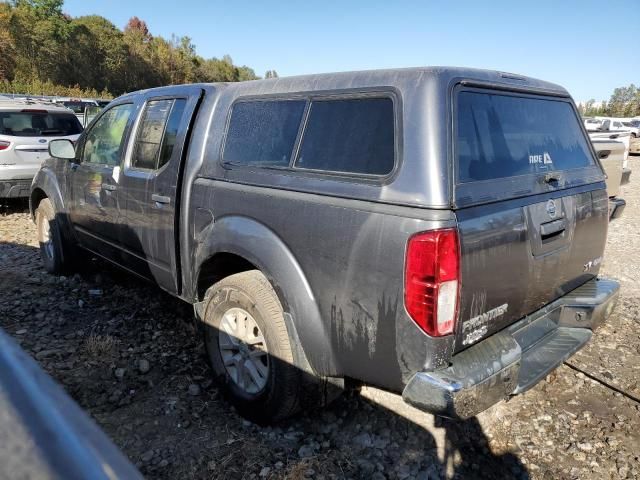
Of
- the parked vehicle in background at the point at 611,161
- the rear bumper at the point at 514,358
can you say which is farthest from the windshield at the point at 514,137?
the parked vehicle in background at the point at 611,161

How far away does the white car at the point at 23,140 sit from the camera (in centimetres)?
710

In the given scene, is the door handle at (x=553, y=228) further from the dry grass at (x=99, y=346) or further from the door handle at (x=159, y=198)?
the dry grass at (x=99, y=346)

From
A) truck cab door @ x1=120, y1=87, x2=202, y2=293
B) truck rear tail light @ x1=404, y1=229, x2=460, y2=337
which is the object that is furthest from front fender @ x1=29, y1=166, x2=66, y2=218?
truck rear tail light @ x1=404, y1=229, x2=460, y2=337

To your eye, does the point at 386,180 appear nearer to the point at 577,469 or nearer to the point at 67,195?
the point at 577,469

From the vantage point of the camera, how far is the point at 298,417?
9.43 feet

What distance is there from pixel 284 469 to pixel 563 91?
283 centimetres

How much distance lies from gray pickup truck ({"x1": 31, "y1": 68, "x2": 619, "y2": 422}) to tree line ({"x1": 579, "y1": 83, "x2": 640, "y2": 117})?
61366mm

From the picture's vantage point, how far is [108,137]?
4062 mm

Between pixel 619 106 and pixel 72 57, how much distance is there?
2387 inches

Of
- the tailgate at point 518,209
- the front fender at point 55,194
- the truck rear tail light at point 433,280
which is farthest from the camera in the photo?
the front fender at point 55,194

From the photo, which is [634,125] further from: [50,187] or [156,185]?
[156,185]

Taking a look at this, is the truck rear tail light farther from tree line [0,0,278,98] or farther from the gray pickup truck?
tree line [0,0,278,98]

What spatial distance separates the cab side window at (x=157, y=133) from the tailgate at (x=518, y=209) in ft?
6.66

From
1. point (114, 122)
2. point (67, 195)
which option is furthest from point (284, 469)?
point (67, 195)
